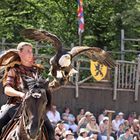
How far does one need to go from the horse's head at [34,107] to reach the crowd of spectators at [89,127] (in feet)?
23.0

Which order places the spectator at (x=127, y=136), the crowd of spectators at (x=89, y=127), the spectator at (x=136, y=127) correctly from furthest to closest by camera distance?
1. the spectator at (x=136, y=127)
2. the spectator at (x=127, y=136)
3. the crowd of spectators at (x=89, y=127)

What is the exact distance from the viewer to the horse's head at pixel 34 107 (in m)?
6.04

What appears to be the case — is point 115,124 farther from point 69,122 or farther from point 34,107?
point 34,107

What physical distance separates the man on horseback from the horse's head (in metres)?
0.73

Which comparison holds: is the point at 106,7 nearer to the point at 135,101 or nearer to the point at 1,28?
the point at 1,28

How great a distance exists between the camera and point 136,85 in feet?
64.4

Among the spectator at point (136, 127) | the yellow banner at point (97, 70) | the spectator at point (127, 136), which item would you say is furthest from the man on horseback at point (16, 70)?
the yellow banner at point (97, 70)

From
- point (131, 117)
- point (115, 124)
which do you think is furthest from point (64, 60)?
point (131, 117)

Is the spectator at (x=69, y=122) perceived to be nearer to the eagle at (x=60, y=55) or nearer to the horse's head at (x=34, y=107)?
the eagle at (x=60, y=55)

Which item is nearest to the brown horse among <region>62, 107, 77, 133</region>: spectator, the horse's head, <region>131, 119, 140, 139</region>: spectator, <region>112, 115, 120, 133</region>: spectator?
the horse's head

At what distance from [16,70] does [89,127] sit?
27.8 ft

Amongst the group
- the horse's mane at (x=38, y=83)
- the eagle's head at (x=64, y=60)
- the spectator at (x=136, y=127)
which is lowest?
the spectator at (x=136, y=127)

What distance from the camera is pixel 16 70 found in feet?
23.2

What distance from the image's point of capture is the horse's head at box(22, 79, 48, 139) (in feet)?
19.8
